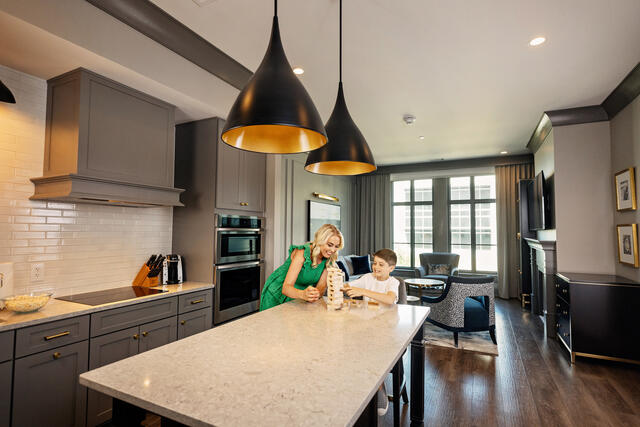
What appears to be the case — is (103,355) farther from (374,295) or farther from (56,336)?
(374,295)

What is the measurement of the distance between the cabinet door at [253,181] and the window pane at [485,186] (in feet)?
17.0

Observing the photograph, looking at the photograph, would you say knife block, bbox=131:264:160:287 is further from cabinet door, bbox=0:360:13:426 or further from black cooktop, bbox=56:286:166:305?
cabinet door, bbox=0:360:13:426

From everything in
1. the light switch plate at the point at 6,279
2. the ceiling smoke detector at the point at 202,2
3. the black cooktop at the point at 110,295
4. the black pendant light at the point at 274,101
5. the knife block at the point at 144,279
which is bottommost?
the black cooktop at the point at 110,295

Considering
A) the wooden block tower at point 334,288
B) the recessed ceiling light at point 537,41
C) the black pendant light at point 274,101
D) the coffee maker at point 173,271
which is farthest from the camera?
the coffee maker at point 173,271

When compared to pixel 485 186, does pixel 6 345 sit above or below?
below

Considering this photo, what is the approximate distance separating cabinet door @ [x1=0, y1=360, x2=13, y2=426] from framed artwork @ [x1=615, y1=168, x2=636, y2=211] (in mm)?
4927

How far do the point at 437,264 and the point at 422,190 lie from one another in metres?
1.84

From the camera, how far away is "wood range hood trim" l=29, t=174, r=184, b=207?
83.4 inches

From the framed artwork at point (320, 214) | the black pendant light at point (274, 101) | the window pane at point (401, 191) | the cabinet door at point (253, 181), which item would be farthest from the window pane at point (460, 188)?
the black pendant light at point (274, 101)

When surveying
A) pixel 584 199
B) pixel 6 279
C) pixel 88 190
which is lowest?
pixel 6 279

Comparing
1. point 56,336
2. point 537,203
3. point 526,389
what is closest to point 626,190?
point 537,203

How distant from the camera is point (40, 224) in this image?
2.30 metres

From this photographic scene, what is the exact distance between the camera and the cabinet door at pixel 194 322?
2.65m

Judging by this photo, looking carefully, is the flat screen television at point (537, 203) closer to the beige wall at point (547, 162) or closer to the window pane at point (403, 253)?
the beige wall at point (547, 162)
